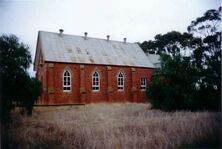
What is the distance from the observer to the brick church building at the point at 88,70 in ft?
49.2

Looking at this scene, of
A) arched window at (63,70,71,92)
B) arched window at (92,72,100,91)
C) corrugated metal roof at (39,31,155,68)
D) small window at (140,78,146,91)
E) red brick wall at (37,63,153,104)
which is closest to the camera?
red brick wall at (37,63,153,104)

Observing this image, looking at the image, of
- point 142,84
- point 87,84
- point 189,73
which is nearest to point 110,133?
point 189,73

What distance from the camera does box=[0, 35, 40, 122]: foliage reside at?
4980 mm

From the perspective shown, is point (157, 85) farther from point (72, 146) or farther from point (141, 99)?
point (141, 99)

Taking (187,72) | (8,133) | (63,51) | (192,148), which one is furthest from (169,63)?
(63,51)

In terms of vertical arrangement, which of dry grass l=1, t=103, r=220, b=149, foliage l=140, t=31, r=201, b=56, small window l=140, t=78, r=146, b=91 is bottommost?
dry grass l=1, t=103, r=220, b=149

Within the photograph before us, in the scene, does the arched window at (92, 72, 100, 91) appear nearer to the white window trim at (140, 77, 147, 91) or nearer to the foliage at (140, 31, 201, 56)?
the white window trim at (140, 77, 147, 91)

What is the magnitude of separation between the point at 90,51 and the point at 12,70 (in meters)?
11.9

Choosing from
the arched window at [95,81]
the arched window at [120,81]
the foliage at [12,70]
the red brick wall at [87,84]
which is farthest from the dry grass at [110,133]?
the arched window at [120,81]

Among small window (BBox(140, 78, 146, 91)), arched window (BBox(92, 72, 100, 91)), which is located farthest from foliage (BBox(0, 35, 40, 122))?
small window (BBox(140, 78, 146, 91))

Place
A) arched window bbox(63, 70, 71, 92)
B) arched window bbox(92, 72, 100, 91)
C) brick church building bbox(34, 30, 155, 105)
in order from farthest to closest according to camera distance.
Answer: arched window bbox(92, 72, 100, 91), arched window bbox(63, 70, 71, 92), brick church building bbox(34, 30, 155, 105)

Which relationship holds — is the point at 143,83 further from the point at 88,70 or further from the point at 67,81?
the point at 67,81

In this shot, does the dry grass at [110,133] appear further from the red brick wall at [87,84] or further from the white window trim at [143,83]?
the white window trim at [143,83]

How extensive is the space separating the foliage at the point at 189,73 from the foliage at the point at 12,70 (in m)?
5.54
